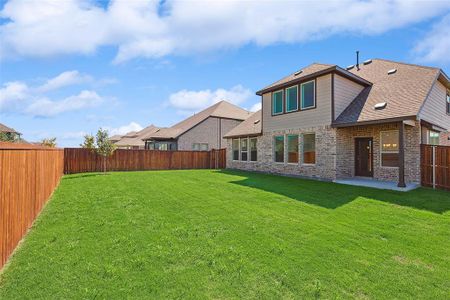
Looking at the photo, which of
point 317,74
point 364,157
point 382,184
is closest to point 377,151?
point 364,157

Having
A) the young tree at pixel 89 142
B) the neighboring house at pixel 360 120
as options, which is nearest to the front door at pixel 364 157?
the neighboring house at pixel 360 120

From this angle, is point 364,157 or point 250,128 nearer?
point 364,157

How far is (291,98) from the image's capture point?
1494 cm

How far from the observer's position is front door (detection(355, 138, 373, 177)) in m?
12.7

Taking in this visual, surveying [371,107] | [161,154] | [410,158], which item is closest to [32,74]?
[161,154]

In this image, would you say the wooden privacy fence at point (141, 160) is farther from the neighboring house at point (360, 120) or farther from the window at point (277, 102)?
the neighboring house at point (360, 120)

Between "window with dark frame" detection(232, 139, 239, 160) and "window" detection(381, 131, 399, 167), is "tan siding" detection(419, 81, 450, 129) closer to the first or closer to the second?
"window" detection(381, 131, 399, 167)

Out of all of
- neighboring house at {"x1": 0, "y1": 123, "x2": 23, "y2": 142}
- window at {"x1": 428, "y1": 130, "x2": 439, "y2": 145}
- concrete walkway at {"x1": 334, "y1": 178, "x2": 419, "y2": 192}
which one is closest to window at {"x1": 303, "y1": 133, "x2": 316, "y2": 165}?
concrete walkway at {"x1": 334, "y1": 178, "x2": 419, "y2": 192}

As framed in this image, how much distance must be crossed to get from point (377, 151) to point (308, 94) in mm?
4442

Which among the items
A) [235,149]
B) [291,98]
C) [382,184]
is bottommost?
[382,184]

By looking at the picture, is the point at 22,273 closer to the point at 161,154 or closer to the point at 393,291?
the point at 393,291

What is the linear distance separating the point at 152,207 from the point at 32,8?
21.1ft

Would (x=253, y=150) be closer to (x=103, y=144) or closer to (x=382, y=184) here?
(x=382, y=184)

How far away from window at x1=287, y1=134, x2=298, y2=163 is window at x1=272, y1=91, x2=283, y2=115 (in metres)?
1.79
